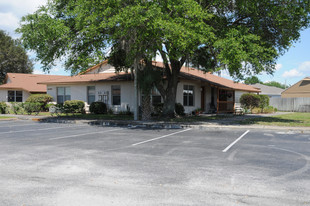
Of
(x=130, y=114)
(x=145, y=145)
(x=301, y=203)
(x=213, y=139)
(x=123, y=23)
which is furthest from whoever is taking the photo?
(x=130, y=114)

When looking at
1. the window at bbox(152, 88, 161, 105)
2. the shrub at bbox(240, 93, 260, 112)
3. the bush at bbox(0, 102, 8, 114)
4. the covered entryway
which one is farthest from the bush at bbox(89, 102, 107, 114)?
the shrub at bbox(240, 93, 260, 112)

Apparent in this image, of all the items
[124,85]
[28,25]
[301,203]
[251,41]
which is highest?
[28,25]

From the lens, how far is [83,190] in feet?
16.6

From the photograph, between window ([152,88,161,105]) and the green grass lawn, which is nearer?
the green grass lawn

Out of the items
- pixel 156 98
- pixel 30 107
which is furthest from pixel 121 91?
pixel 30 107

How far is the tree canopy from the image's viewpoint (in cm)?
4912

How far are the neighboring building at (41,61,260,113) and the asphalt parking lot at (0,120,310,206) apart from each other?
13.8 meters

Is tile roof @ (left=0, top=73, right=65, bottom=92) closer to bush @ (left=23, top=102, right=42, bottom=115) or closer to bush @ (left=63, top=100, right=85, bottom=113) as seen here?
bush @ (left=23, top=102, right=42, bottom=115)

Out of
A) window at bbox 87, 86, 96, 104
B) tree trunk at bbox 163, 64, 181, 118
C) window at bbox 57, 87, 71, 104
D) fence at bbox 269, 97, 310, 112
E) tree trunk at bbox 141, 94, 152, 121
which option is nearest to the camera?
tree trunk at bbox 141, 94, 152, 121

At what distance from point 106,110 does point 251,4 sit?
1447 cm

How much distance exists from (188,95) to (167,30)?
12.5m

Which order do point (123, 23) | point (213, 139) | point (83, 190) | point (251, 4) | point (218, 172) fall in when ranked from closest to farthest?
point (83, 190), point (218, 172), point (213, 139), point (123, 23), point (251, 4)

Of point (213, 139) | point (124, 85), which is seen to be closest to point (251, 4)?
point (213, 139)

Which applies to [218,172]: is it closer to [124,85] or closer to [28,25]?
[28,25]
